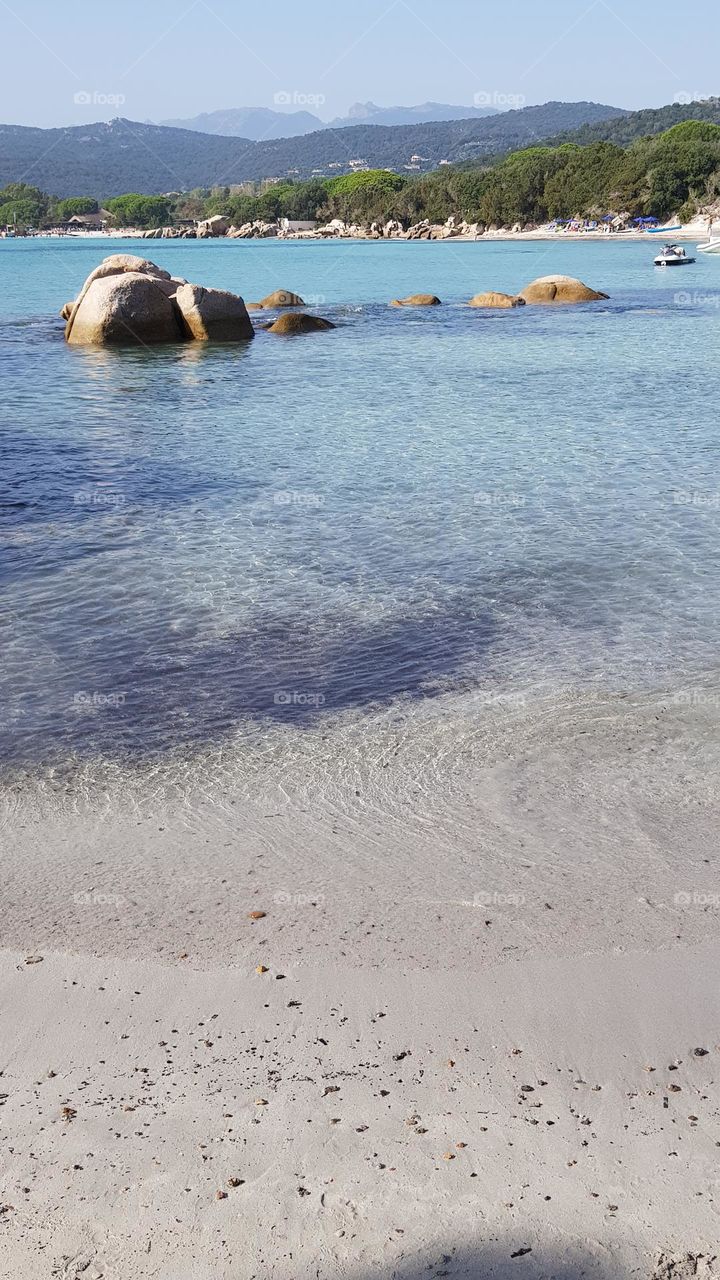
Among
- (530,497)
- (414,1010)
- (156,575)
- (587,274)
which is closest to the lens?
(414,1010)

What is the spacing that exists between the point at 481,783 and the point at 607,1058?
2678 millimetres

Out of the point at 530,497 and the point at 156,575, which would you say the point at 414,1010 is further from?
the point at 530,497

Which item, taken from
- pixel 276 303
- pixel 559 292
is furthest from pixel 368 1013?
pixel 559 292

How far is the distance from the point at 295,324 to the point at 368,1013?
112 ft

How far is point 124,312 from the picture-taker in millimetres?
31719

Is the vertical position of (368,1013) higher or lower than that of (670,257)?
lower

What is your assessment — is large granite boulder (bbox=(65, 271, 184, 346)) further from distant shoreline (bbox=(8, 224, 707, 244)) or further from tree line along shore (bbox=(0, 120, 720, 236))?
tree line along shore (bbox=(0, 120, 720, 236))

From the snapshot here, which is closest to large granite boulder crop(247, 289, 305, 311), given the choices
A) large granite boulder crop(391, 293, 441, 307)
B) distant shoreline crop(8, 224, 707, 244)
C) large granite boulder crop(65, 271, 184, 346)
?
large granite boulder crop(391, 293, 441, 307)

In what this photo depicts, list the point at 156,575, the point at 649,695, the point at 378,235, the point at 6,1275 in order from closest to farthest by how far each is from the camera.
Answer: the point at 6,1275
the point at 649,695
the point at 156,575
the point at 378,235

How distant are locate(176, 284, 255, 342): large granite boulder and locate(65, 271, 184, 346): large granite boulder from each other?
477mm

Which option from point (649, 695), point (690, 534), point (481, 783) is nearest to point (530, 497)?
point (690, 534)

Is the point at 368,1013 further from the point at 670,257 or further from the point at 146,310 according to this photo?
the point at 670,257

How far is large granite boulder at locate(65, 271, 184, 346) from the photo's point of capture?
31719mm

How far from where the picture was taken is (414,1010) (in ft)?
16.1
